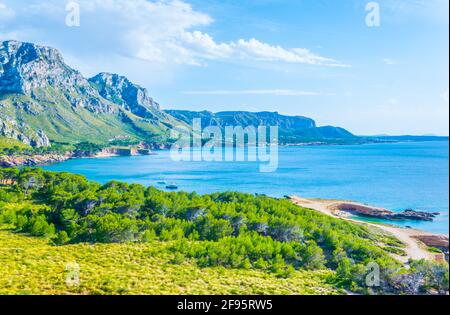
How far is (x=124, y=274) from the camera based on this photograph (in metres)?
22.6

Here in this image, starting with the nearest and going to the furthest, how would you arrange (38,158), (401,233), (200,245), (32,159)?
1. (200,245)
2. (401,233)
3. (32,159)
4. (38,158)

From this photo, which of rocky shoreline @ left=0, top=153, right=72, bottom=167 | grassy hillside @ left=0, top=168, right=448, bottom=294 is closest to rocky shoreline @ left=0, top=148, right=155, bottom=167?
rocky shoreline @ left=0, top=153, right=72, bottom=167

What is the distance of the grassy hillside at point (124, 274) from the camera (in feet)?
64.1

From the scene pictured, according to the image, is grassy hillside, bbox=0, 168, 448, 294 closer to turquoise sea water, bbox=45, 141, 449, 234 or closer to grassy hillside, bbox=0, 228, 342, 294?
grassy hillside, bbox=0, 228, 342, 294

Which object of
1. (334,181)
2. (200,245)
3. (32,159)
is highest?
(32,159)

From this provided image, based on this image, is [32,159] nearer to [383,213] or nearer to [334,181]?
[334,181]

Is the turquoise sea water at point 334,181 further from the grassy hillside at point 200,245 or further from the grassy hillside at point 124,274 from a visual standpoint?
the grassy hillside at point 124,274

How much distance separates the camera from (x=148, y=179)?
11238 cm

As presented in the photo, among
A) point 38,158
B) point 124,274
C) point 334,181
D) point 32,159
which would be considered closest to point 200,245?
point 124,274

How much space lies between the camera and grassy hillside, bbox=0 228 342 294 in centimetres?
1955

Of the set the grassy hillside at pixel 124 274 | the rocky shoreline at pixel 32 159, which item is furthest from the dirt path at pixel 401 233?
the rocky shoreline at pixel 32 159
